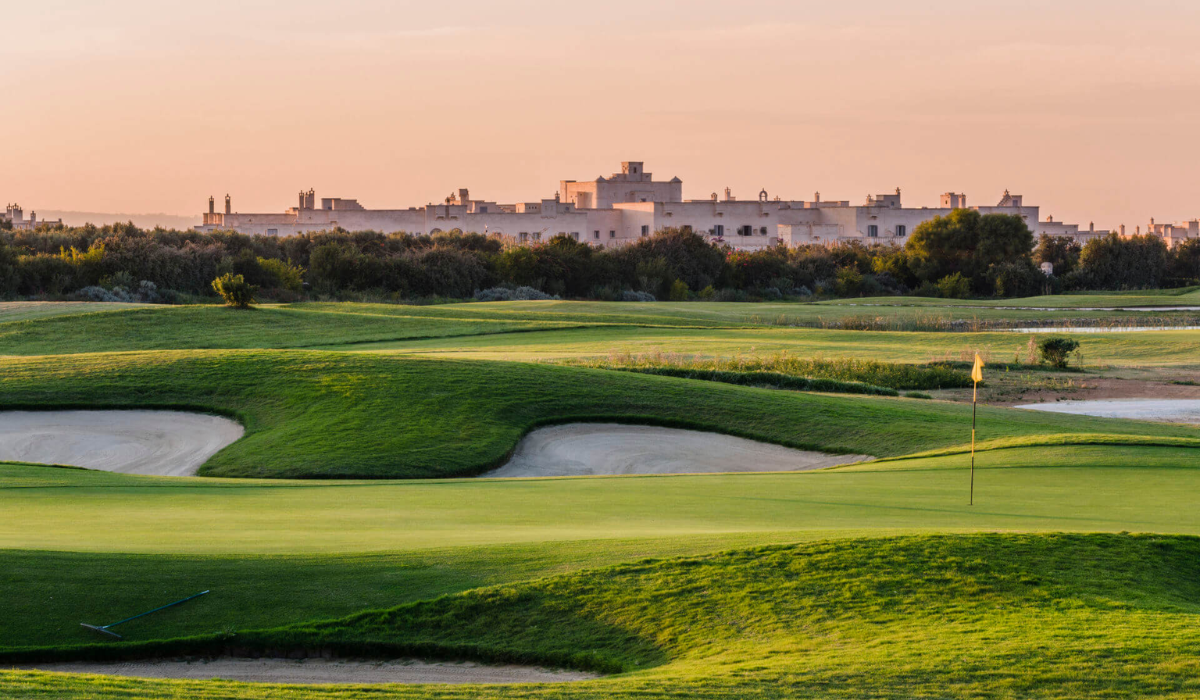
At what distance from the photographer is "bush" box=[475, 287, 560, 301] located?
70000 millimetres

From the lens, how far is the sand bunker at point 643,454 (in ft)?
63.6

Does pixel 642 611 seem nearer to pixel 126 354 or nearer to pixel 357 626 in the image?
pixel 357 626

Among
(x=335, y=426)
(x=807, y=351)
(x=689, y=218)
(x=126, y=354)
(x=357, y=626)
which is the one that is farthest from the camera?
(x=689, y=218)

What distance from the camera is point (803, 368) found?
→ 32.7 m

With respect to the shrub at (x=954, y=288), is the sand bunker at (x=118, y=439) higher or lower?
lower

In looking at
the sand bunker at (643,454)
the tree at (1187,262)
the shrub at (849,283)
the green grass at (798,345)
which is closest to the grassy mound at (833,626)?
the sand bunker at (643,454)

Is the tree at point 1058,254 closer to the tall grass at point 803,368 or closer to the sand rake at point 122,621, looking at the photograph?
the tall grass at point 803,368

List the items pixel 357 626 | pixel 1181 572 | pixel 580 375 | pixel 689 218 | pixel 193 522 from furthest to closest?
pixel 689 218
pixel 580 375
pixel 193 522
pixel 1181 572
pixel 357 626

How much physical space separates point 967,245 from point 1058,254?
14.3 meters

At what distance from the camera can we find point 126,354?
1117 inches

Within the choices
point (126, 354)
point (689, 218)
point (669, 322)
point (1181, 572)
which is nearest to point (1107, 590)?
point (1181, 572)

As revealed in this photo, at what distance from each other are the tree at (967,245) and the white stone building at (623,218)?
25.5 metres

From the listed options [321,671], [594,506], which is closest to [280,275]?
[594,506]

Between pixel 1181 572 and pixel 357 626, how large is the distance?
5.79 metres
